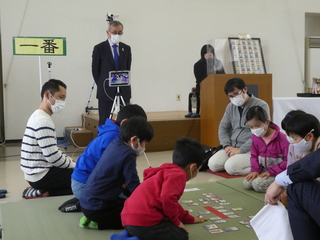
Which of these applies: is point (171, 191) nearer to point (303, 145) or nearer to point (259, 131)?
point (303, 145)

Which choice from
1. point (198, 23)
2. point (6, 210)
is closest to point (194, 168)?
point (6, 210)

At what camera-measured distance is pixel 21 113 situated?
21.7 feet

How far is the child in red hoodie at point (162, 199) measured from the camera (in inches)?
74.9

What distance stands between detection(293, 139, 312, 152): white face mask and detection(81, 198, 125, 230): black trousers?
1.04 meters

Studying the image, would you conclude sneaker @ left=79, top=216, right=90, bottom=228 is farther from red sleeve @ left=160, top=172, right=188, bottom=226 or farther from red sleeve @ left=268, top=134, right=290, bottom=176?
red sleeve @ left=268, top=134, right=290, bottom=176

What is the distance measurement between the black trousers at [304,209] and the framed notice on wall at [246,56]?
4.00m

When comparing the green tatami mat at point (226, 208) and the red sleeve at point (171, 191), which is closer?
the red sleeve at point (171, 191)

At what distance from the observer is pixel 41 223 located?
2.48m

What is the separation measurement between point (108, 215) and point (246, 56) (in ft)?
15.4

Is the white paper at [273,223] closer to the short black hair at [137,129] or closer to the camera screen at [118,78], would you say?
the short black hair at [137,129]

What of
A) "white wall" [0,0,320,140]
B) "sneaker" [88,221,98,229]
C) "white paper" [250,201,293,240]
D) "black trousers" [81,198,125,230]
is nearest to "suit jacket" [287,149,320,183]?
"white paper" [250,201,293,240]

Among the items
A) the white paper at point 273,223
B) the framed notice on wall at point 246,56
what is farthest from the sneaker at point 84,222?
the framed notice on wall at point 246,56

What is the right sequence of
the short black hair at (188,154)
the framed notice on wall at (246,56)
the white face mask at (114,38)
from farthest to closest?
the framed notice on wall at (246,56) < the white face mask at (114,38) < the short black hair at (188,154)

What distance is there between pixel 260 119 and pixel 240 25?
5.27 metres
